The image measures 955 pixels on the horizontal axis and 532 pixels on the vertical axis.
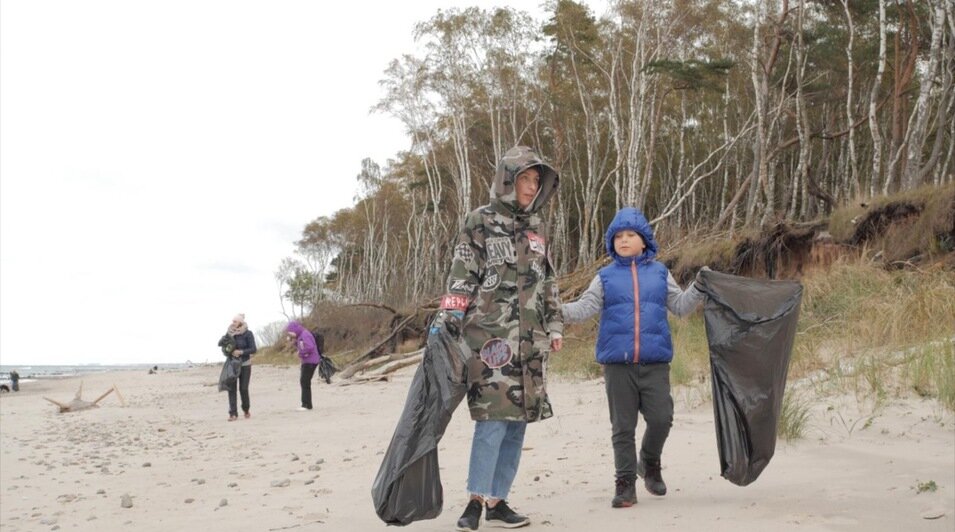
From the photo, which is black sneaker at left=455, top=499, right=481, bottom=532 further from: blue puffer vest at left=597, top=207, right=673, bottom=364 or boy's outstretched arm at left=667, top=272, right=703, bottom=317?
boy's outstretched arm at left=667, top=272, right=703, bottom=317

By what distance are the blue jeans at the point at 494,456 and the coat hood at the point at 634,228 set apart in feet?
3.79

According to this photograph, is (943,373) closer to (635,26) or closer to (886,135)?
(635,26)

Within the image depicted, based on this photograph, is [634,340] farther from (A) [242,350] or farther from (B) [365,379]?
(B) [365,379]

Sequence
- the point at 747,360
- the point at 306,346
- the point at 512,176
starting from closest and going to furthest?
1. the point at 512,176
2. the point at 747,360
3. the point at 306,346

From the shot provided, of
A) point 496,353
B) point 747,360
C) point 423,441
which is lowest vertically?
point 423,441

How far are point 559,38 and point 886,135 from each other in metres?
11.6

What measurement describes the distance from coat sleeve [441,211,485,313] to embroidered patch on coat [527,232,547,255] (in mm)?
234

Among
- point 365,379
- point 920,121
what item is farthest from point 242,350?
point 920,121

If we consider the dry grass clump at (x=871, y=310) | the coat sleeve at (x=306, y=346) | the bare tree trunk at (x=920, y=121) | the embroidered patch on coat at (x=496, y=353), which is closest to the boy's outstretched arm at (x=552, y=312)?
the embroidered patch on coat at (x=496, y=353)

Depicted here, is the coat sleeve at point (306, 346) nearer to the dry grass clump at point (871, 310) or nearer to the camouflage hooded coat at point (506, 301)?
the dry grass clump at point (871, 310)

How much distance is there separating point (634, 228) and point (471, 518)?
1.71 meters

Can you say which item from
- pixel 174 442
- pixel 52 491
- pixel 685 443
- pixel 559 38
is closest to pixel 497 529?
pixel 685 443

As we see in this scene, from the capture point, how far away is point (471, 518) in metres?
3.65

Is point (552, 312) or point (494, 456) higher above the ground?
point (552, 312)
